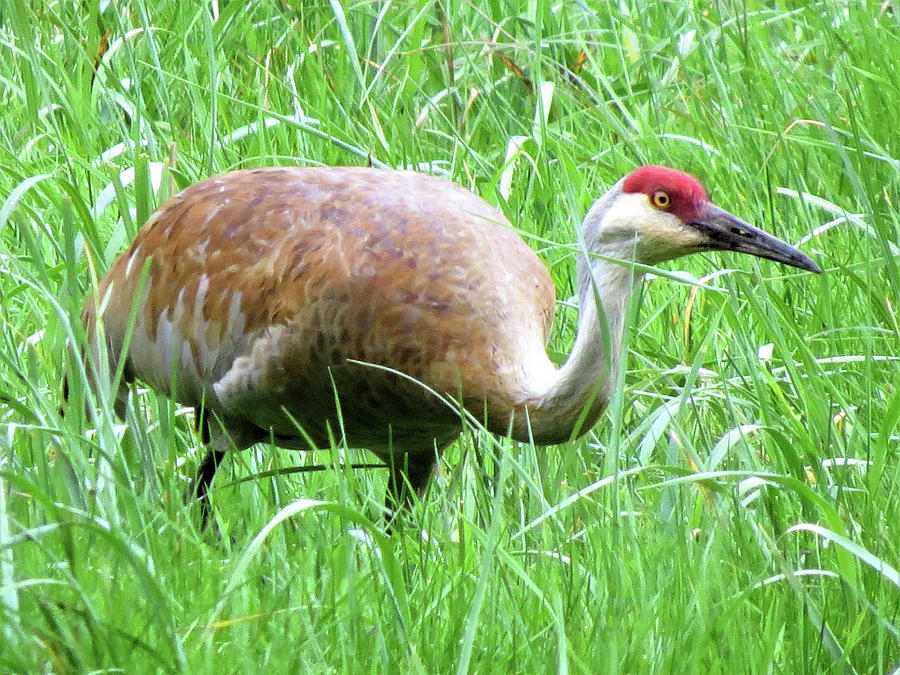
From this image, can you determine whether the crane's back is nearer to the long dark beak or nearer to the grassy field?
the grassy field

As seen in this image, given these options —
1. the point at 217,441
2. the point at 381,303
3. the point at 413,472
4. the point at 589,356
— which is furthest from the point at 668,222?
the point at 217,441

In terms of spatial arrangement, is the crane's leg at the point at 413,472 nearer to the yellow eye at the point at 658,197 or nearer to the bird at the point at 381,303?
the bird at the point at 381,303

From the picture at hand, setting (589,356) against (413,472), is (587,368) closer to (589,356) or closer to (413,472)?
(589,356)

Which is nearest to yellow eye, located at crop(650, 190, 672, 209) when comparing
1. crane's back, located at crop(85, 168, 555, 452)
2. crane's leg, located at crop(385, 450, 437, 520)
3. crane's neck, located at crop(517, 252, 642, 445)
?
crane's neck, located at crop(517, 252, 642, 445)

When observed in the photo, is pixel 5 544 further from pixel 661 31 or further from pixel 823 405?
pixel 661 31

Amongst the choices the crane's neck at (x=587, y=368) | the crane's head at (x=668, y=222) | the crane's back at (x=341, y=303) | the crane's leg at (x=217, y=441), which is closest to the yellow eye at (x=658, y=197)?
the crane's head at (x=668, y=222)

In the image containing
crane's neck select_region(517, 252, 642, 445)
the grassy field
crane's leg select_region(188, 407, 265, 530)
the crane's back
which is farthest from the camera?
crane's leg select_region(188, 407, 265, 530)

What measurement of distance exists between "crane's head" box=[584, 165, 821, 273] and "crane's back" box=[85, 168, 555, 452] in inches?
11.4

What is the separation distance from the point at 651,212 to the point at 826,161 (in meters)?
1.34

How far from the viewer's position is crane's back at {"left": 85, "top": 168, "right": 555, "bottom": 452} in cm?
319

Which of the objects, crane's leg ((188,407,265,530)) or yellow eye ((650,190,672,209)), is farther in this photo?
crane's leg ((188,407,265,530))

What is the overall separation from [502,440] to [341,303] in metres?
0.46

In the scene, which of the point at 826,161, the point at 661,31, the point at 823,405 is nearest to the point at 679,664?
the point at 823,405

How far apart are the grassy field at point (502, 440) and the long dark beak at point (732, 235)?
0.07 m
